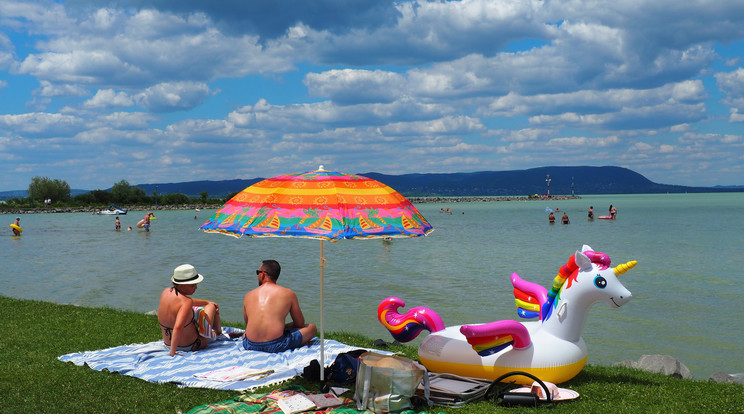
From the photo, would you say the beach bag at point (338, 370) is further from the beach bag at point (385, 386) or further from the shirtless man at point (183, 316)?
the shirtless man at point (183, 316)

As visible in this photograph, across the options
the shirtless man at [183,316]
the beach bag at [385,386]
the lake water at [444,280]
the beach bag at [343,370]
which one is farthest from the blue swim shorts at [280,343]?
A: the lake water at [444,280]

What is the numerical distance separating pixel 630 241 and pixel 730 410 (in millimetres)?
33441

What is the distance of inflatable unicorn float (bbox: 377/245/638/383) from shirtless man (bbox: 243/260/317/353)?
1.90 metres

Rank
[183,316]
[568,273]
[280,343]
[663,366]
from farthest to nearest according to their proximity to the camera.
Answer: [663,366] → [280,343] → [183,316] → [568,273]

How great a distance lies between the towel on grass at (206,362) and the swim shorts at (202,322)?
230 mm

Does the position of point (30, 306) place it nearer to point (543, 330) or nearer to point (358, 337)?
point (358, 337)

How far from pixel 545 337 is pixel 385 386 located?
2.29 metres

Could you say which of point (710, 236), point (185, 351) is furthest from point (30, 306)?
point (710, 236)

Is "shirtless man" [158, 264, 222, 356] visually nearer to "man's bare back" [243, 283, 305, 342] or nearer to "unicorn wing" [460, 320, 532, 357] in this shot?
"man's bare back" [243, 283, 305, 342]

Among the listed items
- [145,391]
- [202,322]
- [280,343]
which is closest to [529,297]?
[280,343]

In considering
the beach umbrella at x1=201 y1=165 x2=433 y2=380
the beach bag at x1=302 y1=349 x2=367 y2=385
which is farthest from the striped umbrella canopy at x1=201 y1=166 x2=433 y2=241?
the beach bag at x1=302 y1=349 x2=367 y2=385

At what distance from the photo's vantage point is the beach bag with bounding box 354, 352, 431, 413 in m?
5.69

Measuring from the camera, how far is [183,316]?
7.78 meters

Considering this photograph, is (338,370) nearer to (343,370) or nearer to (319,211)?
(343,370)
